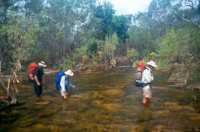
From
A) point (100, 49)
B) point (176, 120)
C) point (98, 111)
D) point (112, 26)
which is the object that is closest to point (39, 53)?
point (100, 49)

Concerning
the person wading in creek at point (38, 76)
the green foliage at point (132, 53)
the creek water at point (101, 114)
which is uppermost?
the green foliage at point (132, 53)

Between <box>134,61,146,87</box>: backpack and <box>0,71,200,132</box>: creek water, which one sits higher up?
<box>134,61,146,87</box>: backpack

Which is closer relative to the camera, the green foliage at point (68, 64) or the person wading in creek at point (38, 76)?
the person wading in creek at point (38, 76)

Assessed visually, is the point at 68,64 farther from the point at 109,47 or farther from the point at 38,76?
the point at 38,76

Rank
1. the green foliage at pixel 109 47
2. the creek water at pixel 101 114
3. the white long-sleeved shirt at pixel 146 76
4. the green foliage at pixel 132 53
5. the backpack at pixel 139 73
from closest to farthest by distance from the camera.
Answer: the creek water at pixel 101 114
the white long-sleeved shirt at pixel 146 76
the backpack at pixel 139 73
the green foliage at pixel 109 47
the green foliage at pixel 132 53

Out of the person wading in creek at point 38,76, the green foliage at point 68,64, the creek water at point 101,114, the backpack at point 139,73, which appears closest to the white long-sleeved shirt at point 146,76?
the backpack at point 139,73

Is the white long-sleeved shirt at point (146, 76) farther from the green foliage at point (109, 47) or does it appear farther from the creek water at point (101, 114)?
the green foliage at point (109, 47)

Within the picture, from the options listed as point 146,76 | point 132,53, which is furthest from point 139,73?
point 132,53

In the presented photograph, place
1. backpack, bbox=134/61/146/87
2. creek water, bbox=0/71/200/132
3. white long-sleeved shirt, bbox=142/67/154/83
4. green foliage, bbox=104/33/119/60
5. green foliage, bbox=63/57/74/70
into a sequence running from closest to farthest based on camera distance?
creek water, bbox=0/71/200/132 < white long-sleeved shirt, bbox=142/67/154/83 < backpack, bbox=134/61/146/87 < green foliage, bbox=63/57/74/70 < green foliage, bbox=104/33/119/60

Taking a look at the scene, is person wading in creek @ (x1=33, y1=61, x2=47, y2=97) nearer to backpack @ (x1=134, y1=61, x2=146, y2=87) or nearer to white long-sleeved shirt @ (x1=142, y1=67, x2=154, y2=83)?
backpack @ (x1=134, y1=61, x2=146, y2=87)

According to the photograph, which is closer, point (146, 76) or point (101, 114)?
point (101, 114)

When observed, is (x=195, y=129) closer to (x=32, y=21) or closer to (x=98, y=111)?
(x=98, y=111)

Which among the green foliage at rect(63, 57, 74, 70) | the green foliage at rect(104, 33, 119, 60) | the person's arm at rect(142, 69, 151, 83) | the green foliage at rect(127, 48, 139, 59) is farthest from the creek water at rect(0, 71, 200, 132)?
the green foliage at rect(127, 48, 139, 59)

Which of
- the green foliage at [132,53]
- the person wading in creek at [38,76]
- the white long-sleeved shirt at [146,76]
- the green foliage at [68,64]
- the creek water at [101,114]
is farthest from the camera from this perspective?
the green foliage at [132,53]
